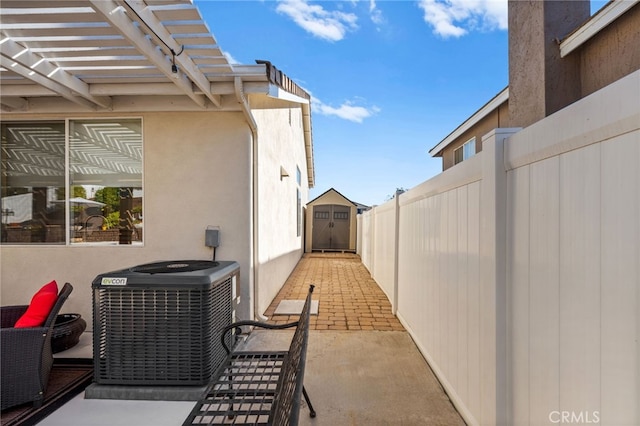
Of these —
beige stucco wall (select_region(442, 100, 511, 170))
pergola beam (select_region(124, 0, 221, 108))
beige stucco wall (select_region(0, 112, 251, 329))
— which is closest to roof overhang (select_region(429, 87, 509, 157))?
beige stucco wall (select_region(442, 100, 511, 170))

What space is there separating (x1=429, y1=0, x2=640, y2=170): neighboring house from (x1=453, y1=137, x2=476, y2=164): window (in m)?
6.03

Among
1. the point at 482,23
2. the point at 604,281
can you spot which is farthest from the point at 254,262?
the point at 482,23

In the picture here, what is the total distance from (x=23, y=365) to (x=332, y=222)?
1345 cm

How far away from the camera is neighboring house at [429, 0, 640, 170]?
2.97m

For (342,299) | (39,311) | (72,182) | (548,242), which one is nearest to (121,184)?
(72,182)

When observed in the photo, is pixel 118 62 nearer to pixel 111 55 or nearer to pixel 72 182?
pixel 111 55

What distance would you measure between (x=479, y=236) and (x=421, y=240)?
1668 millimetres

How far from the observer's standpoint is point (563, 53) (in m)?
3.05

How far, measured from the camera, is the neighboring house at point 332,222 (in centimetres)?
1551

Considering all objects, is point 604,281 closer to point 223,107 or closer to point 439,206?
point 439,206

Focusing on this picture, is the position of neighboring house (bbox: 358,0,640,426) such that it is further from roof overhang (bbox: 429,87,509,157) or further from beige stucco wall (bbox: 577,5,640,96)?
roof overhang (bbox: 429,87,509,157)

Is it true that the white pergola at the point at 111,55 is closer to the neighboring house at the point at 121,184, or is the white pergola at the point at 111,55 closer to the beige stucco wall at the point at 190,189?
the neighboring house at the point at 121,184

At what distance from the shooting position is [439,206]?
3.05 metres

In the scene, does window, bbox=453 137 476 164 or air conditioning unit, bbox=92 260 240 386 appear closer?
air conditioning unit, bbox=92 260 240 386
